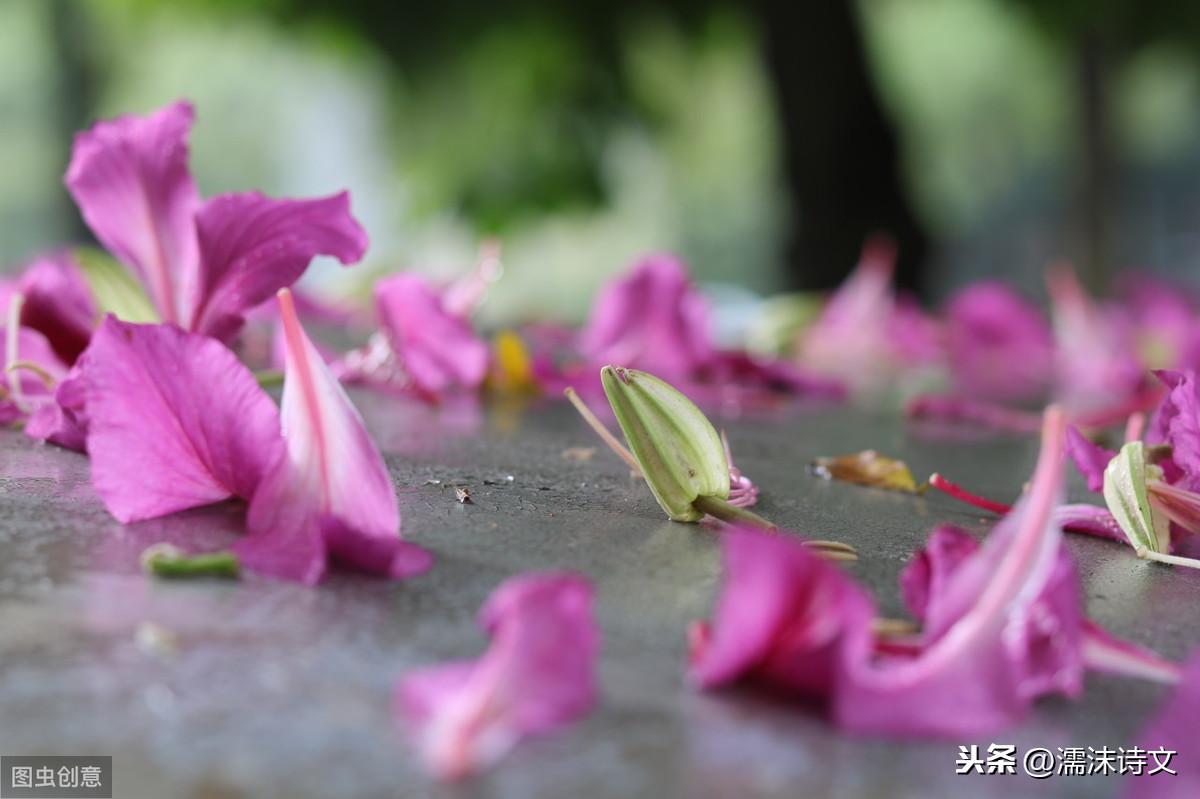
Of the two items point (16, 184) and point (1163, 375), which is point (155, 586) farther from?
point (16, 184)

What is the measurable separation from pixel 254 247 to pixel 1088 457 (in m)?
0.25

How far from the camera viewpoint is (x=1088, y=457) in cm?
35

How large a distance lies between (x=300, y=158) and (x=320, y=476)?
204 inches

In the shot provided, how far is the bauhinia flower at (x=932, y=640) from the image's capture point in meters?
0.19

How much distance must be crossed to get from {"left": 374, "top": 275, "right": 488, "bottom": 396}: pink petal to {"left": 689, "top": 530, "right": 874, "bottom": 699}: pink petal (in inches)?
13.7

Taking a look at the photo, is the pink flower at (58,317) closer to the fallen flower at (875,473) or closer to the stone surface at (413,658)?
the stone surface at (413,658)

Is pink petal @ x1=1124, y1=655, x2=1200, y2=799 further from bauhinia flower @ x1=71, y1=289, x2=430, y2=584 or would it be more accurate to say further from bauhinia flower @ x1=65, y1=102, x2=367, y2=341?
bauhinia flower @ x1=65, y1=102, x2=367, y2=341

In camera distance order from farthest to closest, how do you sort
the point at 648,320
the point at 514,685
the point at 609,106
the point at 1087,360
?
the point at 609,106 → the point at 1087,360 → the point at 648,320 → the point at 514,685

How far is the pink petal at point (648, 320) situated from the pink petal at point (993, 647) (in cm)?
43

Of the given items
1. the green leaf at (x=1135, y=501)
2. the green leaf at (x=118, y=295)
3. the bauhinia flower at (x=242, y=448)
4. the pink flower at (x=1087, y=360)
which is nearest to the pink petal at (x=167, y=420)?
the bauhinia flower at (x=242, y=448)

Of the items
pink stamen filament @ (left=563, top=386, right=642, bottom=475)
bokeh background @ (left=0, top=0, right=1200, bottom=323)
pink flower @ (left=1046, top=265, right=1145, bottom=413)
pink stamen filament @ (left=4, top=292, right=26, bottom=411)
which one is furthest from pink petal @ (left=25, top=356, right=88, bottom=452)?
bokeh background @ (left=0, top=0, right=1200, bottom=323)

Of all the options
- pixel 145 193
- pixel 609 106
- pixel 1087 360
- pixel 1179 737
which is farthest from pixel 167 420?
A: pixel 609 106

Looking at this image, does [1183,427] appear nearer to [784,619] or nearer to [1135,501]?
[1135,501]

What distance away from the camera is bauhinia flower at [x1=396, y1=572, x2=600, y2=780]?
169 millimetres
